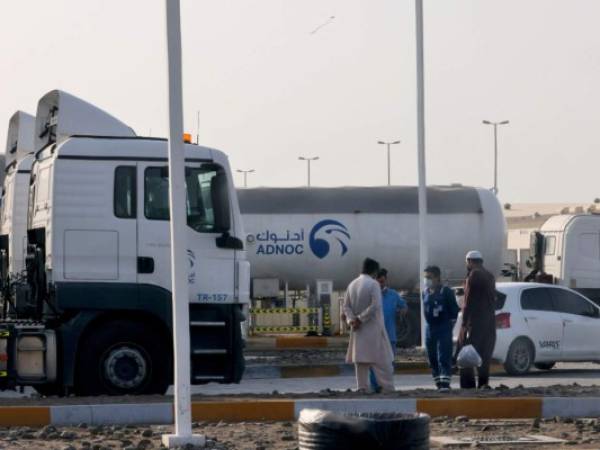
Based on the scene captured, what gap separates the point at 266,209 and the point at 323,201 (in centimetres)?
122

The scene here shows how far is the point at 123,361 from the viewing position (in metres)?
15.2

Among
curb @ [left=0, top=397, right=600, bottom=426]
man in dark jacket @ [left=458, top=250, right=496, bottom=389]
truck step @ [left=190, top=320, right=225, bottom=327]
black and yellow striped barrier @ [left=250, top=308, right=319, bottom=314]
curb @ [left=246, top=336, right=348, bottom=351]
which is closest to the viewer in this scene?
curb @ [left=0, top=397, right=600, bottom=426]

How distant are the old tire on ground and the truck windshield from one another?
6.73 metres

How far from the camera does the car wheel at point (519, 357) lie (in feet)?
71.7

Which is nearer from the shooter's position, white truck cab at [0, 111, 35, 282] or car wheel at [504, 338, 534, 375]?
white truck cab at [0, 111, 35, 282]

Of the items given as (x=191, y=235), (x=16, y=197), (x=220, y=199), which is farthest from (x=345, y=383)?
(x=220, y=199)

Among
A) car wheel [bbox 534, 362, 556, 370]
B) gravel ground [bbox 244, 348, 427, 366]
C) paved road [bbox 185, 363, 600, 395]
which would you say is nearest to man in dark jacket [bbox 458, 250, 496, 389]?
paved road [bbox 185, 363, 600, 395]

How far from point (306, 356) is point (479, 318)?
9611mm

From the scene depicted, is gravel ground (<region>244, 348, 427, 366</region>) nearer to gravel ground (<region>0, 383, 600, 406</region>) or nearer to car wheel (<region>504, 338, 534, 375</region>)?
car wheel (<region>504, 338, 534, 375</region>)

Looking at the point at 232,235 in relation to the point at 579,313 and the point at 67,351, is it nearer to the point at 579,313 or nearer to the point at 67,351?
the point at 67,351

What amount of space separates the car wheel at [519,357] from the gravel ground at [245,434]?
831 centimetres

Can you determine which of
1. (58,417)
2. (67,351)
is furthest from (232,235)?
(58,417)

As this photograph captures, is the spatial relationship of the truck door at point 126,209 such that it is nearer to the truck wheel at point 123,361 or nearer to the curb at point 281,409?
the truck wheel at point 123,361

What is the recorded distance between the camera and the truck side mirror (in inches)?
599
